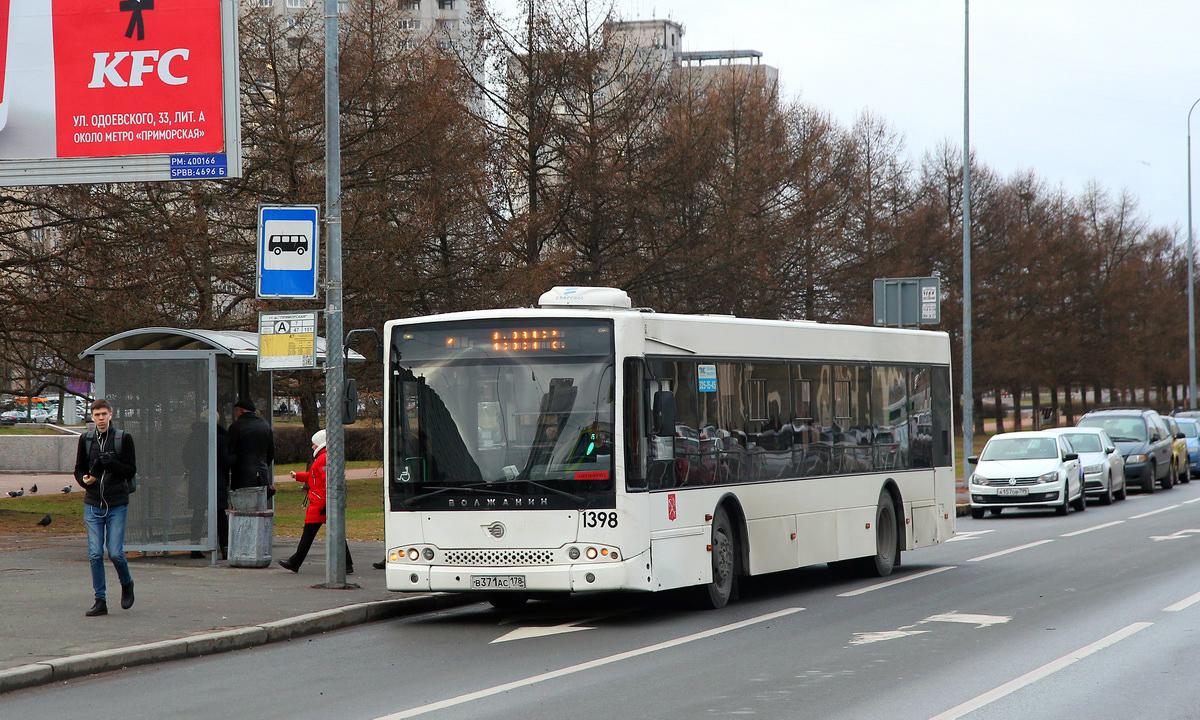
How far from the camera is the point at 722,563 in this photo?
13.2 metres

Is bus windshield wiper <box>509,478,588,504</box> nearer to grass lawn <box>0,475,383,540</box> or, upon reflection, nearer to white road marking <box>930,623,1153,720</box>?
white road marking <box>930,623,1153,720</box>

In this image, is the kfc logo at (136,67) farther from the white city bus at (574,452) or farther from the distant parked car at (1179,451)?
the distant parked car at (1179,451)

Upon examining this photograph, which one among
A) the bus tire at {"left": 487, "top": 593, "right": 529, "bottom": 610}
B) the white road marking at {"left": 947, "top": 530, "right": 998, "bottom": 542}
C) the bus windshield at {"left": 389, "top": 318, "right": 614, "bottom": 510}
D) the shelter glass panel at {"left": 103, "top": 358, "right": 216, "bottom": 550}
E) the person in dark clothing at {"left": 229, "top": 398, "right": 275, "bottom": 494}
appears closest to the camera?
the bus windshield at {"left": 389, "top": 318, "right": 614, "bottom": 510}

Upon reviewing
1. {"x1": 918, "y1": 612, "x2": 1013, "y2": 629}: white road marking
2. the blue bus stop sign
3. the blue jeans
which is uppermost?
the blue bus stop sign

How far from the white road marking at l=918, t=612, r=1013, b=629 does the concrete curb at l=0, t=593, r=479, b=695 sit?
4.61 meters

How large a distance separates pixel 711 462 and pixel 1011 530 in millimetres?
11882

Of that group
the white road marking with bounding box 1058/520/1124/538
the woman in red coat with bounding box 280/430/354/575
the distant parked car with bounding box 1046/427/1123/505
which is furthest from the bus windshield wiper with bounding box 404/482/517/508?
the distant parked car with bounding box 1046/427/1123/505

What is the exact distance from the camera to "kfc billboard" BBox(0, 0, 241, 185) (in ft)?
59.3

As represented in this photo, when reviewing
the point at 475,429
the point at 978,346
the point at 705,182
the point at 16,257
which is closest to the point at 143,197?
the point at 16,257

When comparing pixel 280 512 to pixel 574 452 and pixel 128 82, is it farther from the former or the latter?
pixel 574 452

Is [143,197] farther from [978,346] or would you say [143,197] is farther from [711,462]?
[978,346]

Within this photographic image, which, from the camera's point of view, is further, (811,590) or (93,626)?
(811,590)

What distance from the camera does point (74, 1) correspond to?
18141 mm

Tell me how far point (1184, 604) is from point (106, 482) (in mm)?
9590
